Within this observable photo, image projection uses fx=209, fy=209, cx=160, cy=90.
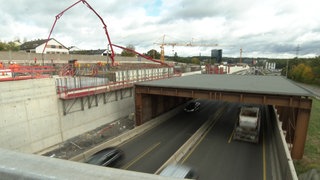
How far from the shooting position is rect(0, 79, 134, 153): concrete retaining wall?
19469 millimetres

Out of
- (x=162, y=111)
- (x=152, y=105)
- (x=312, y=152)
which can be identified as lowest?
(x=312, y=152)

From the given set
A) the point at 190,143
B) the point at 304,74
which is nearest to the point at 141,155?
the point at 190,143

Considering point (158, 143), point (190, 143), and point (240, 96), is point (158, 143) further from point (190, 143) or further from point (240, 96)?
point (240, 96)

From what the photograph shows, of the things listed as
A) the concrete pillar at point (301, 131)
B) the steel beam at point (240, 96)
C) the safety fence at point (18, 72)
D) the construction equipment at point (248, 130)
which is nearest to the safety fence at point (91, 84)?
the safety fence at point (18, 72)

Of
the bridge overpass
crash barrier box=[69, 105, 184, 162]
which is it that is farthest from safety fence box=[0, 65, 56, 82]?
the bridge overpass

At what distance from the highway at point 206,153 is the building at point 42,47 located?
9039 cm

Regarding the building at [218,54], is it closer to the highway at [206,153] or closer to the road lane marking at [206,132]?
the road lane marking at [206,132]

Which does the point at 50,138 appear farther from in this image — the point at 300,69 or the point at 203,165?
the point at 300,69

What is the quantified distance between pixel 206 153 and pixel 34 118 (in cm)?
1821

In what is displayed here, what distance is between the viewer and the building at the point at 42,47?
96.7 m

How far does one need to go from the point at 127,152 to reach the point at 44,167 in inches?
783

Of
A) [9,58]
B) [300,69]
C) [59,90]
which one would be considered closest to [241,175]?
[59,90]

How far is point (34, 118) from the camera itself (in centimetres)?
2181

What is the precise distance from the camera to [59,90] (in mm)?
26156
